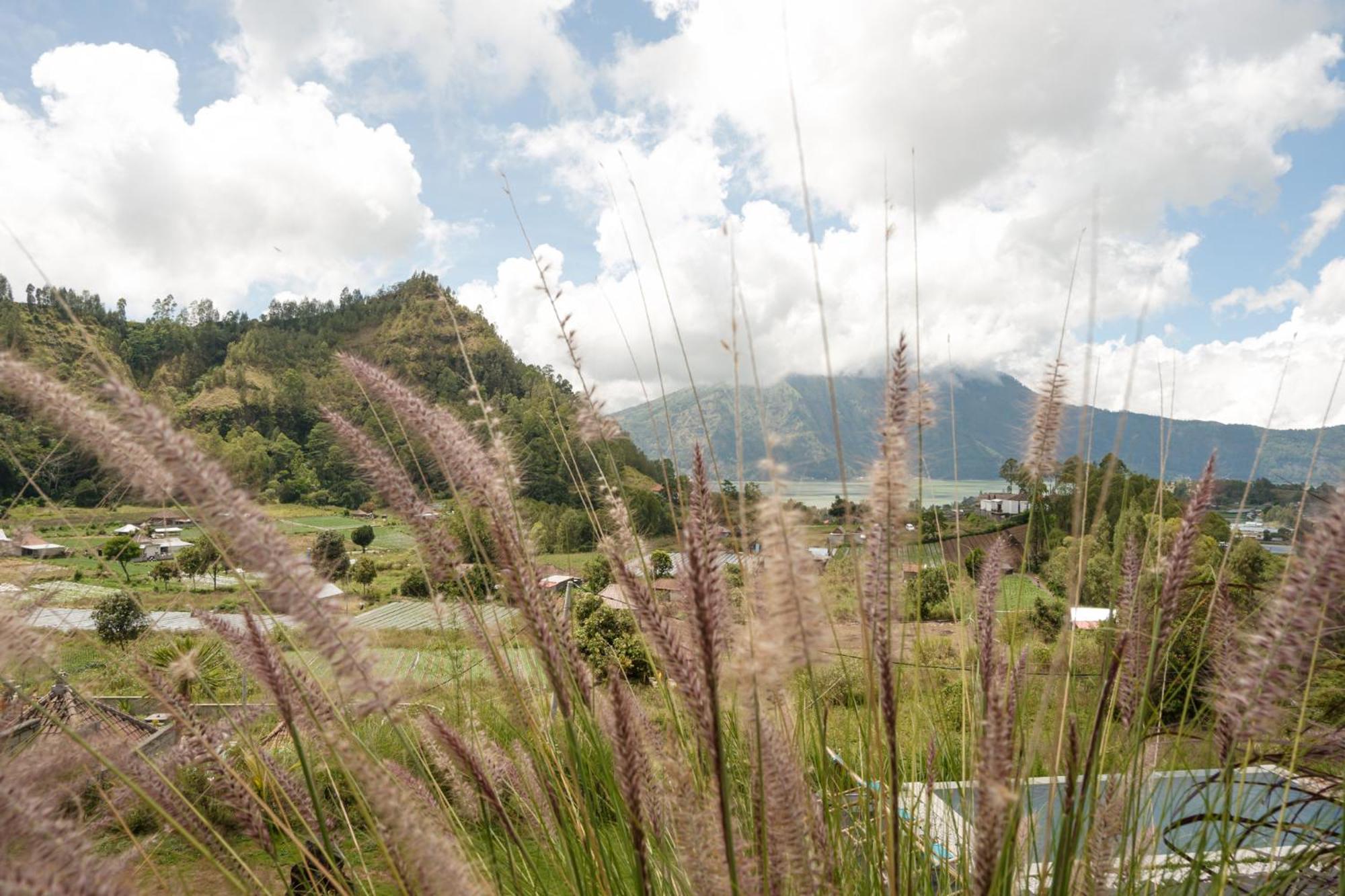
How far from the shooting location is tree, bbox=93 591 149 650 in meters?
11.0

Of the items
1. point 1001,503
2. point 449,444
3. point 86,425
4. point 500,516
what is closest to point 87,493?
point 86,425

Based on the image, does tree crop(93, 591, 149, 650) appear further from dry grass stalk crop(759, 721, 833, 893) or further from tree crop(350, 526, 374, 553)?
tree crop(350, 526, 374, 553)

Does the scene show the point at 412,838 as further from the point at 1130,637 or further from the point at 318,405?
the point at 1130,637

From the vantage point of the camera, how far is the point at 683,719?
2191mm

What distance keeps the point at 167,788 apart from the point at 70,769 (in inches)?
16.2

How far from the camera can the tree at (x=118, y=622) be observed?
11.0 meters

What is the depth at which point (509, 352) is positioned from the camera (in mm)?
82250

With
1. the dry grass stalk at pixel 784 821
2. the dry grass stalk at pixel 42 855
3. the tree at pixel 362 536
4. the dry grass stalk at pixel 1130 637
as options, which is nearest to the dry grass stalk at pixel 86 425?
the dry grass stalk at pixel 42 855

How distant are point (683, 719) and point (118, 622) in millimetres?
12997

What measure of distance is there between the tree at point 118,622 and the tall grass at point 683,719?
11.0m

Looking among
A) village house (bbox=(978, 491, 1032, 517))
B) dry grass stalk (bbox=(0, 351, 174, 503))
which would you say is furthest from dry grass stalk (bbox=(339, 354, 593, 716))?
village house (bbox=(978, 491, 1032, 517))

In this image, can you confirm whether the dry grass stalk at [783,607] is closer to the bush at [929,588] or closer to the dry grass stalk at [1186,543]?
the bush at [929,588]

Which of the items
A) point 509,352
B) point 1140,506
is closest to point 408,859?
point 1140,506

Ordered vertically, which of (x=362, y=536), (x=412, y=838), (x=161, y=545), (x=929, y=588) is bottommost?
(x=362, y=536)
